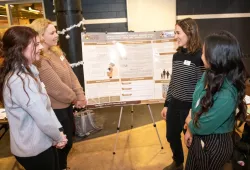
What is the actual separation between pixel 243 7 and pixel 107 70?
12.4 feet

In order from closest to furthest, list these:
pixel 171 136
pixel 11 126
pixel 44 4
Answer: pixel 11 126
pixel 171 136
pixel 44 4

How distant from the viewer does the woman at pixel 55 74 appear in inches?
77.9

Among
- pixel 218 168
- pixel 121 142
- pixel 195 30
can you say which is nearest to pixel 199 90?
pixel 218 168

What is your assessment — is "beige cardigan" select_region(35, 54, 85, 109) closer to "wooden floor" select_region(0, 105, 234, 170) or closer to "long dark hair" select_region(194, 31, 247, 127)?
"wooden floor" select_region(0, 105, 234, 170)

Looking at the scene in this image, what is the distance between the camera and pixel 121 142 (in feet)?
10.8

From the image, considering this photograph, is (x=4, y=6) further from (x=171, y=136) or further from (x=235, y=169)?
(x=235, y=169)

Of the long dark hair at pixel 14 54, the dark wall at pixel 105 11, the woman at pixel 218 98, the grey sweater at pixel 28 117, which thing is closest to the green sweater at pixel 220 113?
the woman at pixel 218 98

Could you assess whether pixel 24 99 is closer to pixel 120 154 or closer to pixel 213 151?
pixel 213 151

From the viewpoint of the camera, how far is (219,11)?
4.77m

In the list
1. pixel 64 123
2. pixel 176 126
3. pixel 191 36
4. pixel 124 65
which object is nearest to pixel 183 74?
pixel 191 36

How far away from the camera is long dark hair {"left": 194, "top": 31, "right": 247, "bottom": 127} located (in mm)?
1289

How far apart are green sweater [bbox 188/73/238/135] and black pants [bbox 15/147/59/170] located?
1011 mm

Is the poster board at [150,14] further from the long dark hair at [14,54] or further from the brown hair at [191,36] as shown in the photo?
the long dark hair at [14,54]

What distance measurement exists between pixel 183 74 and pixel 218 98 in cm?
84
